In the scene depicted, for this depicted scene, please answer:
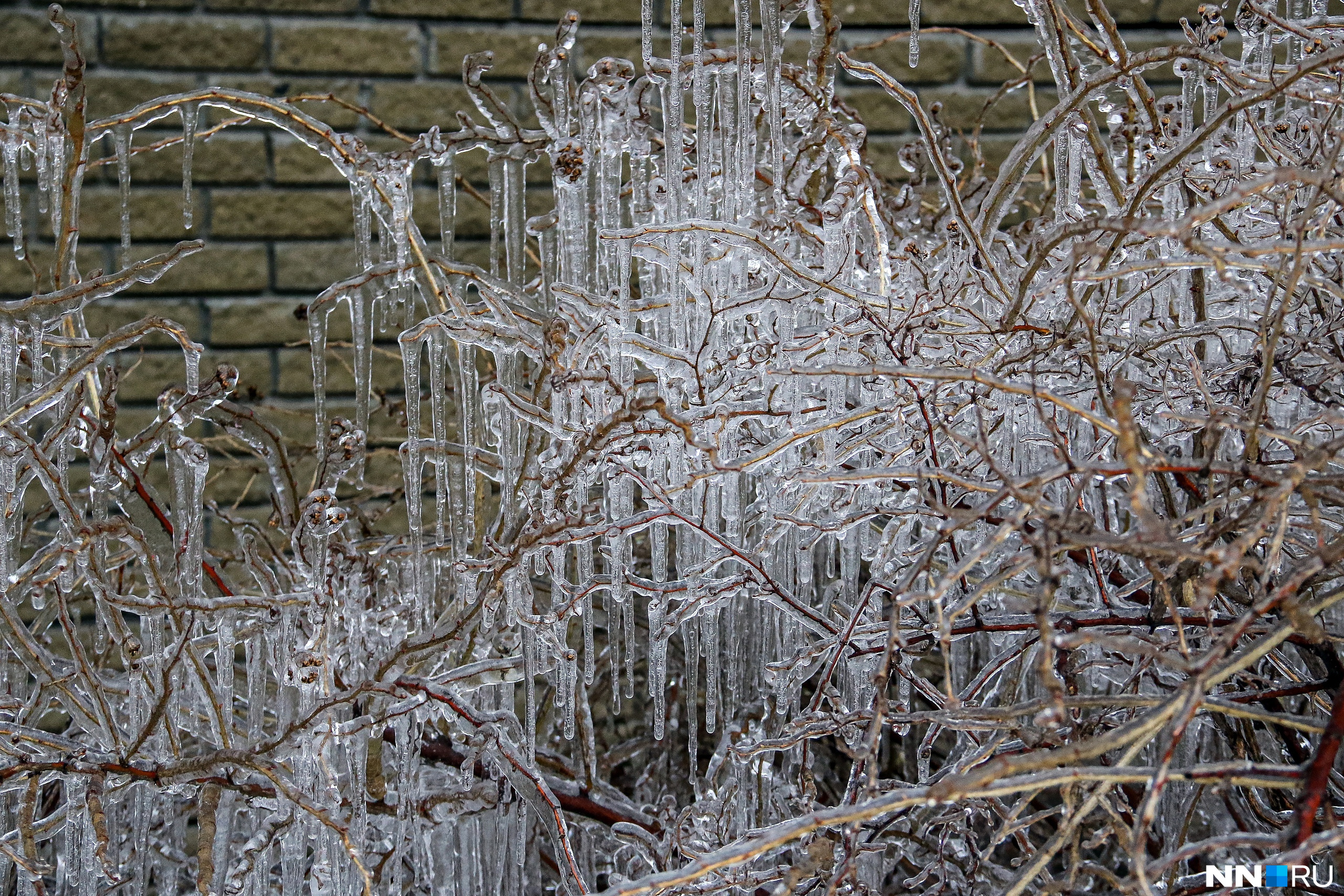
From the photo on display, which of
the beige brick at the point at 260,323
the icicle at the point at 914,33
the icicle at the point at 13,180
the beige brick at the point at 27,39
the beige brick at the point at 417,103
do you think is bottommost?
the beige brick at the point at 260,323

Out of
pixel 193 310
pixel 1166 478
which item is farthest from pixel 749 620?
pixel 193 310

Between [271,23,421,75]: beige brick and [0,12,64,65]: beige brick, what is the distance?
0.42 m

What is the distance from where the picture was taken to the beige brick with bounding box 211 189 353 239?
2.69 metres

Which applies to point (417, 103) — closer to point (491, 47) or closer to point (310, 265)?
point (491, 47)

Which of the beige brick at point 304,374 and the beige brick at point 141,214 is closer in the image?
the beige brick at point 141,214

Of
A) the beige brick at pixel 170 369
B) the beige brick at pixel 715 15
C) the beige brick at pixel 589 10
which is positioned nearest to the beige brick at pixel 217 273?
the beige brick at pixel 170 369

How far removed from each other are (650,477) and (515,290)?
9.2 inches

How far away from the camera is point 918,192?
1.54 m

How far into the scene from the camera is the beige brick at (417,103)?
2725 mm

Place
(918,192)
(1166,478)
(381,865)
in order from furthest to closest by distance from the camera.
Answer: (918,192) → (381,865) → (1166,478)

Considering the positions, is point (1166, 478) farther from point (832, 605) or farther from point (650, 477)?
point (650, 477)

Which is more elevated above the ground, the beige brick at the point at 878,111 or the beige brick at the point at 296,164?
the beige brick at the point at 878,111

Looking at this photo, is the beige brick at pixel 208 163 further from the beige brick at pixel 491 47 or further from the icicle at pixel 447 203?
the icicle at pixel 447 203

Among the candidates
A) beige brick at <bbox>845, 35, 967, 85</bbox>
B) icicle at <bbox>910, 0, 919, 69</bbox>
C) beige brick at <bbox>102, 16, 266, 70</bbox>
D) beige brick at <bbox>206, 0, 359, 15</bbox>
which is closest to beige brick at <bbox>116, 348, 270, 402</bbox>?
beige brick at <bbox>102, 16, 266, 70</bbox>
